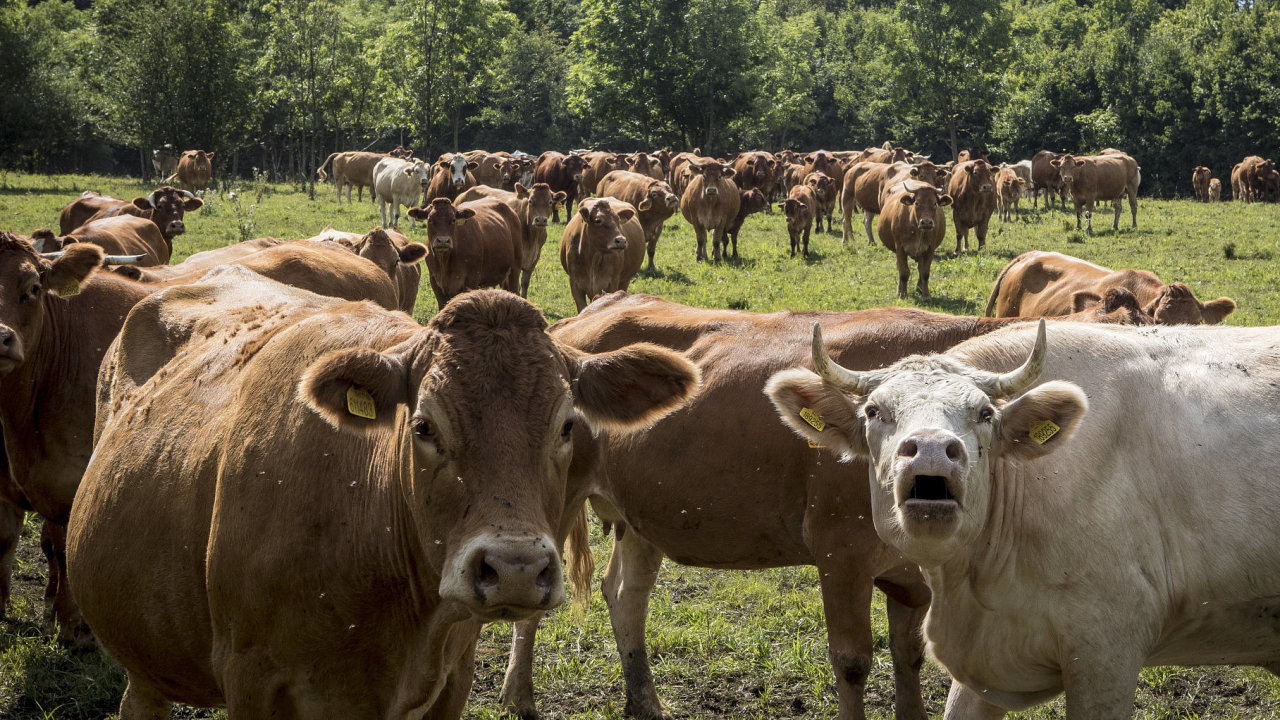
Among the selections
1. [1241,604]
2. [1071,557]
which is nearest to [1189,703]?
[1241,604]

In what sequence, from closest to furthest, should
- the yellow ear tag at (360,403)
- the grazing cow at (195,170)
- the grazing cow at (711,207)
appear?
the yellow ear tag at (360,403), the grazing cow at (711,207), the grazing cow at (195,170)

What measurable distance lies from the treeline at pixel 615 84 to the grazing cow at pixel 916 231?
28957 millimetres

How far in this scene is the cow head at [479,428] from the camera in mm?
2578

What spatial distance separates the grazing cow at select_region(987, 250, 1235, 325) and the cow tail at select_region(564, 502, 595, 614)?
5.76m

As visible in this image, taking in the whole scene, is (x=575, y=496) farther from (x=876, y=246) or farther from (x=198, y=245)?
(x=876, y=246)

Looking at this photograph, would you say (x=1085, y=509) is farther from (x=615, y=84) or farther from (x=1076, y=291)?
(x=615, y=84)

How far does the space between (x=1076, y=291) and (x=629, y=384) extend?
8562 mm

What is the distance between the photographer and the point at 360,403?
292cm

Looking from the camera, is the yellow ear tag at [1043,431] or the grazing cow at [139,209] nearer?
the yellow ear tag at [1043,431]

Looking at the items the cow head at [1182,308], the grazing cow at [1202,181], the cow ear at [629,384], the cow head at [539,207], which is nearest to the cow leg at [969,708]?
the cow ear at [629,384]

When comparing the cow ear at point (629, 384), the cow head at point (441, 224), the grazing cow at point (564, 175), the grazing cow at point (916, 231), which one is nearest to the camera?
the cow ear at point (629, 384)

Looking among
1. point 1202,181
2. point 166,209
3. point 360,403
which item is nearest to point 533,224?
point 166,209

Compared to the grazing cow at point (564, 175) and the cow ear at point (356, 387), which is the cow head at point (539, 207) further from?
the cow ear at point (356, 387)

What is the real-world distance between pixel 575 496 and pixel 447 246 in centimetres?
1139
